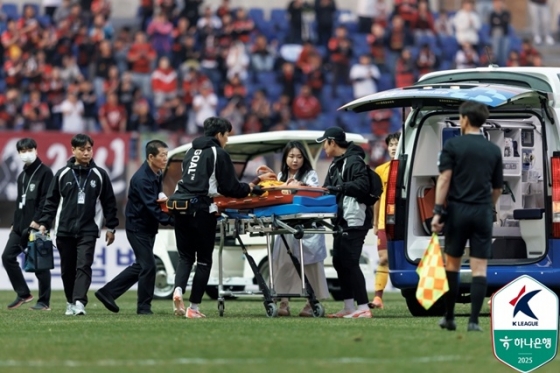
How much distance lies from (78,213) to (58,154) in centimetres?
1031

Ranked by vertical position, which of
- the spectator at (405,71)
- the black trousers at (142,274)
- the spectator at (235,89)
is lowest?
the black trousers at (142,274)

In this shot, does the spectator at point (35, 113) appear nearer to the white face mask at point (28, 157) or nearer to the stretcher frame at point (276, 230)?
the white face mask at point (28, 157)

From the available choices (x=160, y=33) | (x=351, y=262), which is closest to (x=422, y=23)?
(x=160, y=33)

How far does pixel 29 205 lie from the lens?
16.7 meters

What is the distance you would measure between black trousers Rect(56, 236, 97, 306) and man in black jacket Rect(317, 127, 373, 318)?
102 inches

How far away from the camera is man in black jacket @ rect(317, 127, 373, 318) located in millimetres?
14367

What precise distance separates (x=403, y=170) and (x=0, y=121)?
15367 millimetres

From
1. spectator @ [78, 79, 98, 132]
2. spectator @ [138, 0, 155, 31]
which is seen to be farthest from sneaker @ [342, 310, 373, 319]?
spectator @ [138, 0, 155, 31]

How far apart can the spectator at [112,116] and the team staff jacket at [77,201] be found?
1329 cm

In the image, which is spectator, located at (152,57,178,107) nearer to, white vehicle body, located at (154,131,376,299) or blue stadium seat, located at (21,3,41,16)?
blue stadium seat, located at (21,3,41,16)

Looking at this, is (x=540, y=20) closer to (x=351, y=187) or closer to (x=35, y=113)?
(x=35, y=113)

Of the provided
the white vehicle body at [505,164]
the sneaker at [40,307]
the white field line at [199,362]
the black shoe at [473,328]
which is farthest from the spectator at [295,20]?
the white field line at [199,362]

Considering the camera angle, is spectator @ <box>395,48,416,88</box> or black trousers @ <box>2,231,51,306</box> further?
spectator @ <box>395,48,416,88</box>

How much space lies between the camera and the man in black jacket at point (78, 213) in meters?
14.9
